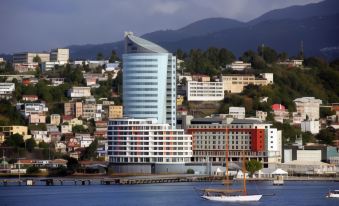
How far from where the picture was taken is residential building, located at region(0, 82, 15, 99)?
118 m

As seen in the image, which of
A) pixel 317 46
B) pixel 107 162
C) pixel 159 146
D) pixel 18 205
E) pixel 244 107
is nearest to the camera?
pixel 18 205

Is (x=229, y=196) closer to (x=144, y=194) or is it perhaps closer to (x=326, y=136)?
(x=144, y=194)

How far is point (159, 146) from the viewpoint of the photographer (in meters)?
86.6

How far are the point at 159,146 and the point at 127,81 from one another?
4761mm

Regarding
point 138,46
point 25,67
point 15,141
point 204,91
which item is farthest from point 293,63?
point 138,46

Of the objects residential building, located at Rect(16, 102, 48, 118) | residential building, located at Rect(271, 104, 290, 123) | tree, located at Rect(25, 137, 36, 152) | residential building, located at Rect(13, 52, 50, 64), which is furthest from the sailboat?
residential building, located at Rect(13, 52, 50, 64)

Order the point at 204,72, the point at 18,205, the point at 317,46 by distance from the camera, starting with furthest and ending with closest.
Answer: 1. the point at 317,46
2. the point at 204,72
3. the point at 18,205

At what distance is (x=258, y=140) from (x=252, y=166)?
18.4 ft

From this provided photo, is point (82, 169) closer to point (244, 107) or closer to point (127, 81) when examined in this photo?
Result: point (127, 81)

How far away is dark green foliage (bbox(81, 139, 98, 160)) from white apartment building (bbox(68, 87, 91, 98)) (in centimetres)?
2074

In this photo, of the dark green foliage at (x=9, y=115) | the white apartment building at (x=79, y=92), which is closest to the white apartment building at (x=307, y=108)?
the white apartment building at (x=79, y=92)

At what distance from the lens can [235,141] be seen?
298ft

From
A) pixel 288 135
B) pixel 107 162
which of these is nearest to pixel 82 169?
pixel 107 162

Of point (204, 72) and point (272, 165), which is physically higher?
point (204, 72)
